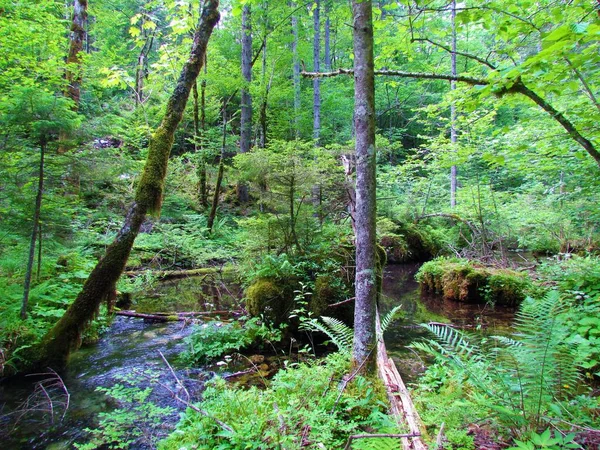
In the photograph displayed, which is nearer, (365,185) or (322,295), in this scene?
(365,185)

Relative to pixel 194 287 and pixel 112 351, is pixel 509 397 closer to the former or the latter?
pixel 112 351

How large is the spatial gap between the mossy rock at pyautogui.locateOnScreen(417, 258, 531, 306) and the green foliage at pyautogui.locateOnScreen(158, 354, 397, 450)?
657 cm

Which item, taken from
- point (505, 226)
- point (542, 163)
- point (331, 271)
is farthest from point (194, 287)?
point (505, 226)

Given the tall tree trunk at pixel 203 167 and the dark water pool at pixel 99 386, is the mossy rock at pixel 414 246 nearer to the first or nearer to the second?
the tall tree trunk at pixel 203 167

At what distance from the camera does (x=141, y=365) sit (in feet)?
17.8

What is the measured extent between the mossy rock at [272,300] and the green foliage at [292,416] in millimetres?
3101

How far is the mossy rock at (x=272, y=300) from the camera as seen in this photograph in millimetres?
6807

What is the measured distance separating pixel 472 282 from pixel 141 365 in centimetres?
844

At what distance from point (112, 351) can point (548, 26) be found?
8.19 m

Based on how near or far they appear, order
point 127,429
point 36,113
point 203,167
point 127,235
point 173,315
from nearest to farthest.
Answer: point 127,429, point 36,113, point 127,235, point 173,315, point 203,167

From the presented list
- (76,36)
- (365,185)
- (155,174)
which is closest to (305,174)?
(155,174)

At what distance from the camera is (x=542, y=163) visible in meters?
5.95

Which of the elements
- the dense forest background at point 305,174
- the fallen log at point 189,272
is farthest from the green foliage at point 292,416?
the fallen log at point 189,272

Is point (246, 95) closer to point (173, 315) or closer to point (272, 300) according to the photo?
point (173, 315)
